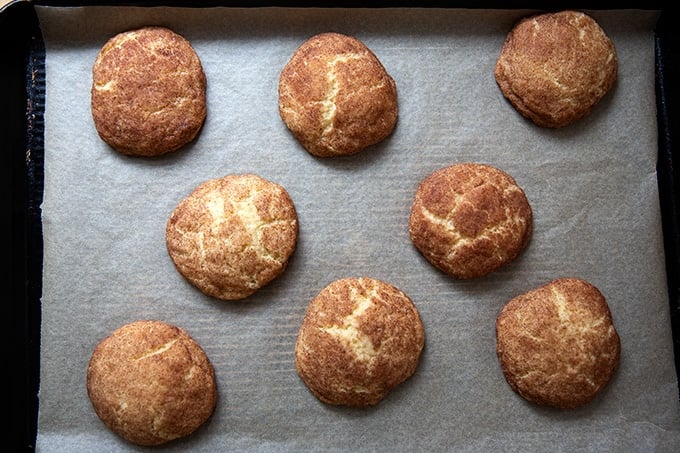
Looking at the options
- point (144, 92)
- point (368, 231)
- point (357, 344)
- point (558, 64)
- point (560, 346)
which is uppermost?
point (558, 64)

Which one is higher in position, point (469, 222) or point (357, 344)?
point (469, 222)

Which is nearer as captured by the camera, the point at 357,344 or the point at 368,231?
the point at 357,344

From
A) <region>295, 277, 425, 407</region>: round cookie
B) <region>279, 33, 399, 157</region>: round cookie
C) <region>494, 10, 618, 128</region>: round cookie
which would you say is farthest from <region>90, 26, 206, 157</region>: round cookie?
<region>494, 10, 618, 128</region>: round cookie

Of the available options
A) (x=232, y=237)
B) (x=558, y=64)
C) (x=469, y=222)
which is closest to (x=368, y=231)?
(x=469, y=222)

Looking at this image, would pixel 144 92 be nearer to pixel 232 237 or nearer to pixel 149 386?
pixel 232 237

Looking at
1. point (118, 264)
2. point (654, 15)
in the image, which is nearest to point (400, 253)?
point (118, 264)

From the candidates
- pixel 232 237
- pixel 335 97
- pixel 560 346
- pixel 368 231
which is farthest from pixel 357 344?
pixel 335 97
